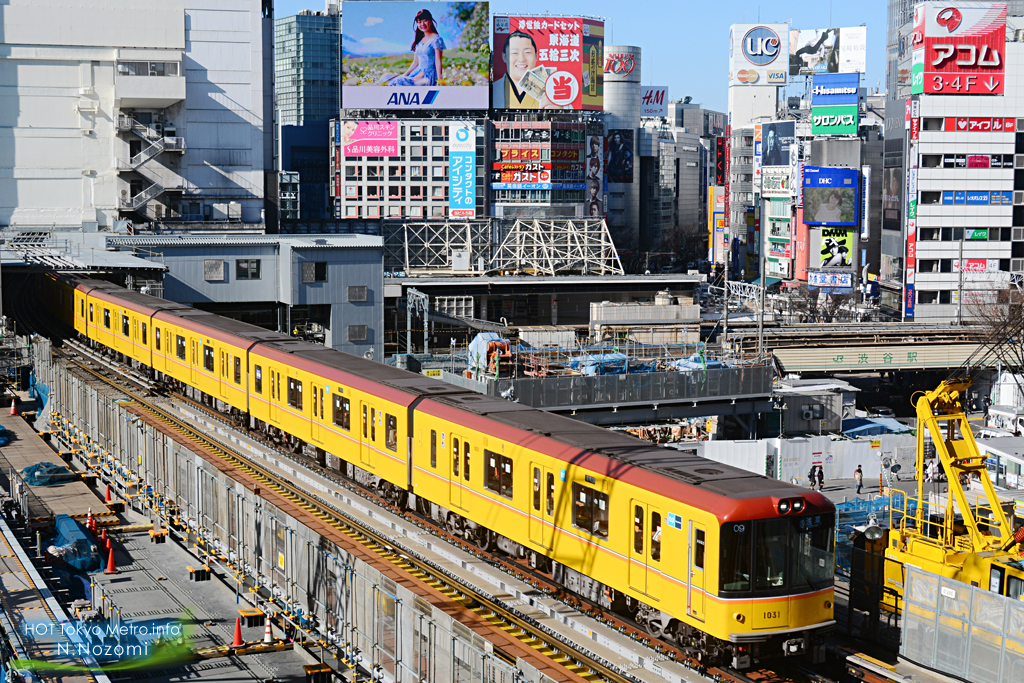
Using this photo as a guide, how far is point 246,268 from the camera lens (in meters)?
55.2

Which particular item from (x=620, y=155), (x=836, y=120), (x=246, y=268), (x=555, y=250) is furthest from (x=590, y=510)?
(x=620, y=155)

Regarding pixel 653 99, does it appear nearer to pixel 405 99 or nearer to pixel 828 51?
pixel 828 51

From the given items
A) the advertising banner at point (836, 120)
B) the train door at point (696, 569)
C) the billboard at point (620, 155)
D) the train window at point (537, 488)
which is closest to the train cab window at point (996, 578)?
the train door at point (696, 569)

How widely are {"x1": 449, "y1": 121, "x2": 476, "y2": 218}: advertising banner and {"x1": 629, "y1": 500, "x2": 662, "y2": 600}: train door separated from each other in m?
91.1

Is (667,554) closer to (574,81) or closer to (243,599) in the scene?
(243,599)

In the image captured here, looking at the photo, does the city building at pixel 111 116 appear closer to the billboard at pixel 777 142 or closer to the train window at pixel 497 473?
the train window at pixel 497 473

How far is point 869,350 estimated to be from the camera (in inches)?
2493

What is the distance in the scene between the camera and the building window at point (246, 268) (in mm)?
55250

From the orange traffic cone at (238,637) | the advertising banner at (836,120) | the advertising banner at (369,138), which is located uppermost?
the advertising banner at (836,120)

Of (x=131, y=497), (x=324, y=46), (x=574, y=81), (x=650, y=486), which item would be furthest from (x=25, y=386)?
(x=324, y=46)

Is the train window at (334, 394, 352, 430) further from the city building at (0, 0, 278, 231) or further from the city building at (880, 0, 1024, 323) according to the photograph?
the city building at (880, 0, 1024, 323)

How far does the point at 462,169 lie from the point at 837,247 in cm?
3245

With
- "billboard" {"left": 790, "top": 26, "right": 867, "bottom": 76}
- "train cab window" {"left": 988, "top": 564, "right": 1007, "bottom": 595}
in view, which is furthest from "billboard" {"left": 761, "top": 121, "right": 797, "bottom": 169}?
"train cab window" {"left": 988, "top": 564, "right": 1007, "bottom": 595}

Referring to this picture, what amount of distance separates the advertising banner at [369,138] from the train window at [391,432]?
82.4 meters
